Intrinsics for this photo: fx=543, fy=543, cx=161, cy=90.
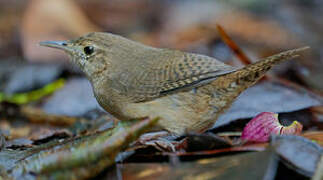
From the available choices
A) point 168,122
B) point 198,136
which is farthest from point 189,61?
point 198,136

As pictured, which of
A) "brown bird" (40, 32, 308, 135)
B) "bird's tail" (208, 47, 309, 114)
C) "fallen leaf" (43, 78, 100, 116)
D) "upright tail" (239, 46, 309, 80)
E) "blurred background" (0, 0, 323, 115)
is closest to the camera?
"upright tail" (239, 46, 309, 80)

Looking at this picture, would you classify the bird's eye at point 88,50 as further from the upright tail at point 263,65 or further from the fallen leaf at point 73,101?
the upright tail at point 263,65

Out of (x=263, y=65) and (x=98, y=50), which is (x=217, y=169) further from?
(x=98, y=50)

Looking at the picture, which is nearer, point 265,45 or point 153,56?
point 153,56

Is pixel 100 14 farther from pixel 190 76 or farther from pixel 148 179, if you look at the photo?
pixel 148 179

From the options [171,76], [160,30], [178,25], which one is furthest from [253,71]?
[178,25]

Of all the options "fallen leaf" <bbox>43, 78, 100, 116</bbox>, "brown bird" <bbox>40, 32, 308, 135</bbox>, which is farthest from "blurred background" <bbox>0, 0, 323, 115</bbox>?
"brown bird" <bbox>40, 32, 308, 135</bbox>

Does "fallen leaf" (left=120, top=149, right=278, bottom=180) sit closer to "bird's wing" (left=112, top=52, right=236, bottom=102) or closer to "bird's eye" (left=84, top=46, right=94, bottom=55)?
"bird's wing" (left=112, top=52, right=236, bottom=102)
